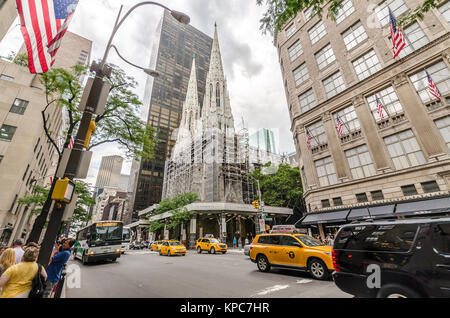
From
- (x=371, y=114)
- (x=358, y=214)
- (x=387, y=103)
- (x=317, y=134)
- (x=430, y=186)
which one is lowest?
(x=358, y=214)

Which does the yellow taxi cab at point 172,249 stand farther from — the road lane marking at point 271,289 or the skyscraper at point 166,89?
the skyscraper at point 166,89

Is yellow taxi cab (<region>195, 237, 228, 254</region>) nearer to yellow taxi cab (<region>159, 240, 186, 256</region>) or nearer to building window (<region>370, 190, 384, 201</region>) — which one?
yellow taxi cab (<region>159, 240, 186, 256</region>)

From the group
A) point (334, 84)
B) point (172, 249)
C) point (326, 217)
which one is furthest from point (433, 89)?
point (172, 249)

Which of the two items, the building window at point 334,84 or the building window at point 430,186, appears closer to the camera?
the building window at point 430,186

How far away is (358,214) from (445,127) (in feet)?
29.8

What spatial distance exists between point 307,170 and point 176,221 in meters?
22.8

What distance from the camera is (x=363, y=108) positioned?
758 inches

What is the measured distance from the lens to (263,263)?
378 inches

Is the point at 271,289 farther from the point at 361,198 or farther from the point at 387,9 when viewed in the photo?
the point at 387,9

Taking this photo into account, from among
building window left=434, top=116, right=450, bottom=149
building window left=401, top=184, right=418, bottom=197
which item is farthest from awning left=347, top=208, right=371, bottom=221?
building window left=434, top=116, right=450, bottom=149

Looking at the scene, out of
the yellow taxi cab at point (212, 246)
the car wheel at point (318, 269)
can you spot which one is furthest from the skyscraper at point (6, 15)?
the yellow taxi cab at point (212, 246)

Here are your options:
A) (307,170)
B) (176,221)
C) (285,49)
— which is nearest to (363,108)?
(307,170)

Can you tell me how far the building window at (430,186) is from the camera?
14.5 metres

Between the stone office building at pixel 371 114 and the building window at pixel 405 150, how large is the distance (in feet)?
0.20
